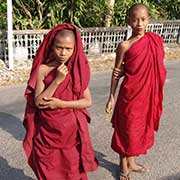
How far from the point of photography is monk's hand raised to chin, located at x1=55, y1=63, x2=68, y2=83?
2.09m

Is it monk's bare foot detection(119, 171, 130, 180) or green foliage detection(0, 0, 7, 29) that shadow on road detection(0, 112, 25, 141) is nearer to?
monk's bare foot detection(119, 171, 130, 180)

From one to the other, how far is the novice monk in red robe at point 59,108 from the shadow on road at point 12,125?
66.5 inches

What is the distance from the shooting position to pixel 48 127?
233cm

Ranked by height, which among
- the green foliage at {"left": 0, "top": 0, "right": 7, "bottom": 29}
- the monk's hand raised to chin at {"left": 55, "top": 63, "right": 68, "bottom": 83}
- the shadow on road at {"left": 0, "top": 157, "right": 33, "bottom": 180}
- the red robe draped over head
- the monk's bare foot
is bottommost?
the shadow on road at {"left": 0, "top": 157, "right": 33, "bottom": 180}

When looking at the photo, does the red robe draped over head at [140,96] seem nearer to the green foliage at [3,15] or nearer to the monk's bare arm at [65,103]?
the monk's bare arm at [65,103]

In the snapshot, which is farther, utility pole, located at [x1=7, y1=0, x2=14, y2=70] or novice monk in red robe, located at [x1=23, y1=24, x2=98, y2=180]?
utility pole, located at [x1=7, y1=0, x2=14, y2=70]

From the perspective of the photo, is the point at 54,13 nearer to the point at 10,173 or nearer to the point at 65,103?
the point at 10,173

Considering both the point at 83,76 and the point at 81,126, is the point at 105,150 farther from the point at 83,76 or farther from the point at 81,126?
the point at 83,76

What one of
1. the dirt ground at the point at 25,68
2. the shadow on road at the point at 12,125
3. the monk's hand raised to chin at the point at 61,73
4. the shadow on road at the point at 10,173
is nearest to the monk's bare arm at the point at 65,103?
the monk's hand raised to chin at the point at 61,73

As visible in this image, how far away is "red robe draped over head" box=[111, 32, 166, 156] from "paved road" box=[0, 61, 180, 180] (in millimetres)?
469

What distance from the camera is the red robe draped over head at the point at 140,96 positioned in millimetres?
2811

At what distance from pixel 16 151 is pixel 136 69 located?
70.6 inches

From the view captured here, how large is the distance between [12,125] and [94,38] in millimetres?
4162

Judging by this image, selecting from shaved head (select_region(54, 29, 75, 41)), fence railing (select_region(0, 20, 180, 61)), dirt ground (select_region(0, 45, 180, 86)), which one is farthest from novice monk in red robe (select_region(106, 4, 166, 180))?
fence railing (select_region(0, 20, 180, 61))
